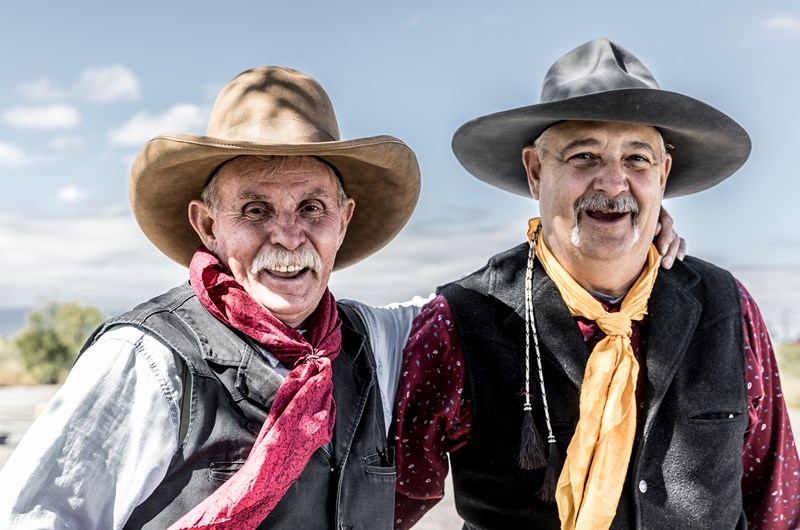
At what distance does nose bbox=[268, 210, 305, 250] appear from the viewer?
242 centimetres

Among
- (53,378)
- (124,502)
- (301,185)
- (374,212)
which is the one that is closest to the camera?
(124,502)

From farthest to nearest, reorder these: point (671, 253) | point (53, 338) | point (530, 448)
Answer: point (53, 338)
point (671, 253)
point (530, 448)

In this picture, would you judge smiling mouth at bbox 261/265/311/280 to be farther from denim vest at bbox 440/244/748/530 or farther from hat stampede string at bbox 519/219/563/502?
hat stampede string at bbox 519/219/563/502

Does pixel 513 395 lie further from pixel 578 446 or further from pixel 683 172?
pixel 683 172

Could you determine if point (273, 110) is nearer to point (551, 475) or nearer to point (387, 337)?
point (387, 337)

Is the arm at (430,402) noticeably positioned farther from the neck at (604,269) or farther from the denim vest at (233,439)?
the neck at (604,269)

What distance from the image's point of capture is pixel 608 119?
8.93 feet

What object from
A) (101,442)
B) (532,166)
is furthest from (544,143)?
(101,442)

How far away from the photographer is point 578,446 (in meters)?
2.73

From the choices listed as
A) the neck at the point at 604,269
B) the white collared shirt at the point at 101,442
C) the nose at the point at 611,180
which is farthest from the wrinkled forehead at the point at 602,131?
the white collared shirt at the point at 101,442

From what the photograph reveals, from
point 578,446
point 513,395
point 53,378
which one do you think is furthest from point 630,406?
point 53,378

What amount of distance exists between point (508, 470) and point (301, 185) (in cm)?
124

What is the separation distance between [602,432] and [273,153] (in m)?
1.44

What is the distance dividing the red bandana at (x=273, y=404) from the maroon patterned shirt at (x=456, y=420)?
47cm
